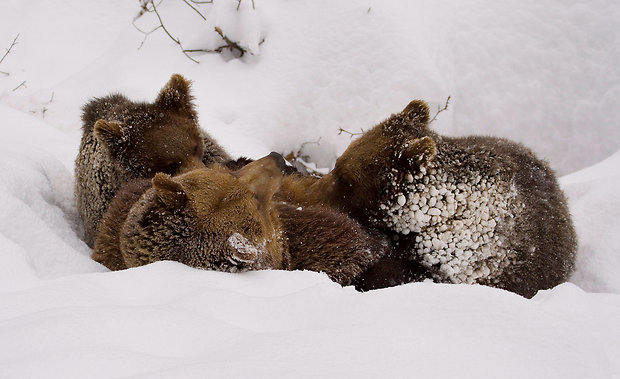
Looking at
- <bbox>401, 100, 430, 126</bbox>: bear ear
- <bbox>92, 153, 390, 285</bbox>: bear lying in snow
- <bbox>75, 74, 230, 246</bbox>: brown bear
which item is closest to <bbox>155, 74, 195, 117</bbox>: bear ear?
<bbox>75, 74, 230, 246</bbox>: brown bear

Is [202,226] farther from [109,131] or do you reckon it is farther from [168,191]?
[109,131]

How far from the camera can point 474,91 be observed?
592 centimetres

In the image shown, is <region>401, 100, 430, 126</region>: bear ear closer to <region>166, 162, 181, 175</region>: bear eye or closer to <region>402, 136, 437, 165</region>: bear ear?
<region>402, 136, 437, 165</region>: bear ear

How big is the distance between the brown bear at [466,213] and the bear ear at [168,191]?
1449 millimetres

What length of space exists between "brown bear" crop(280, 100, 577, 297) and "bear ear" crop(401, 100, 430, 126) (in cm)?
2

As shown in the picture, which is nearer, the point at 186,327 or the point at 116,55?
the point at 186,327

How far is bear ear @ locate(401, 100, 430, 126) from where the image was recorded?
3857mm

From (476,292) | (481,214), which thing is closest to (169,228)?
(476,292)

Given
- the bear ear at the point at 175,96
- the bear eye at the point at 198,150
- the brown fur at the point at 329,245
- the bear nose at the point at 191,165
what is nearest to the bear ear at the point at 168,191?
the brown fur at the point at 329,245

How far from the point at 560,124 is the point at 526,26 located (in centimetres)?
124

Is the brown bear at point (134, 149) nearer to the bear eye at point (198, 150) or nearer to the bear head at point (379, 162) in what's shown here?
the bear eye at point (198, 150)

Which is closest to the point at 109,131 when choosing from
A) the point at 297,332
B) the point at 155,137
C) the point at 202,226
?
the point at 155,137

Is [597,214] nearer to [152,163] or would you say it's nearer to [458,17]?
[458,17]

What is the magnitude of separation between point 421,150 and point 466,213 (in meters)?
0.54
